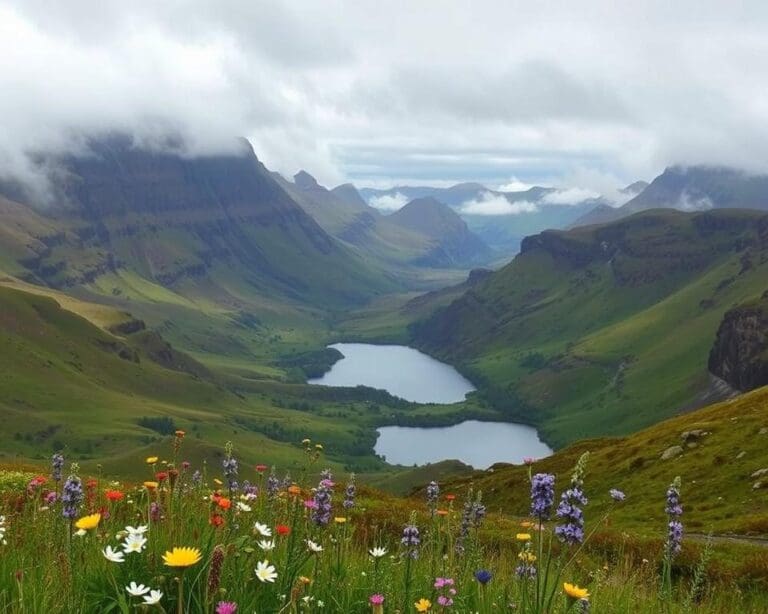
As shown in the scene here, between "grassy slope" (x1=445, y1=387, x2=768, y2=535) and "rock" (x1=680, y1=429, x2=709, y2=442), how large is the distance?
0.53 metres

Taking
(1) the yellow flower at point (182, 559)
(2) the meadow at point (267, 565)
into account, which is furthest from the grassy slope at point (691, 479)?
(1) the yellow flower at point (182, 559)

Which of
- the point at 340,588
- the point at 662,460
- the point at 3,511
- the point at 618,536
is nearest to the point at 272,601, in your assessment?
the point at 340,588

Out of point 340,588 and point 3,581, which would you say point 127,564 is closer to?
point 3,581

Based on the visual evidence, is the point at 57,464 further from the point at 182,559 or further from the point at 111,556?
the point at 182,559

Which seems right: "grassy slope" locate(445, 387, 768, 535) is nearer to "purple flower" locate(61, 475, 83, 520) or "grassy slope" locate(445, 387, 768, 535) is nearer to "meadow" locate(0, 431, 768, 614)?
"meadow" locate(0, 431, 768, 614)

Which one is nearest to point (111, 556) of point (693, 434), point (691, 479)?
point (691, 479)

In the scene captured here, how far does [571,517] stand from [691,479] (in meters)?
47.2

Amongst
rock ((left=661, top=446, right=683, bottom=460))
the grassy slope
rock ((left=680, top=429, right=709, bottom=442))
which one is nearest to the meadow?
the grassy slope

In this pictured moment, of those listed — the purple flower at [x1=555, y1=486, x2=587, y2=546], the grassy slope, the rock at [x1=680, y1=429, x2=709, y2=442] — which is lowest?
the grassy slope

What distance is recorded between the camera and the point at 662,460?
55688 mm

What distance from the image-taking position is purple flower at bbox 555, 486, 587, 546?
17.0 ft

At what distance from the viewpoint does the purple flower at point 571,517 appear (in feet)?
17.0

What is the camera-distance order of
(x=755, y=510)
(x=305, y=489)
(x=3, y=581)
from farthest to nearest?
(x=755, y=510) → (x=305, y=489) → (x=3, y=581)

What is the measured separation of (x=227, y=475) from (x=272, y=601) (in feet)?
9.59
